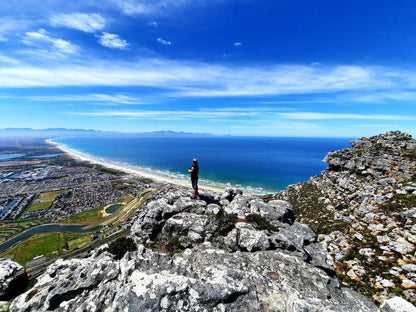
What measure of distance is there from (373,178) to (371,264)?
1724cm

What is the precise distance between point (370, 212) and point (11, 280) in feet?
87.5

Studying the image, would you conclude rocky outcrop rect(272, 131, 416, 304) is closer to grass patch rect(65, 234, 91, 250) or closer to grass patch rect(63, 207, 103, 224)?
grass patch rect(65, 234, 91, 250)

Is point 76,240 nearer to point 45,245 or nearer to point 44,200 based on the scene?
point 45,245

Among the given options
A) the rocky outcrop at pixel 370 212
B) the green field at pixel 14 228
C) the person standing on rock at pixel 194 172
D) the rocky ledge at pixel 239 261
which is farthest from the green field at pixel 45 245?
the rocky outcrop at pixel 370 212

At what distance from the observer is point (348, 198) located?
74.5 ft

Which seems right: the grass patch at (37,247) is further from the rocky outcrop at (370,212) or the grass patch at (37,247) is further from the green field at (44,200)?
the rocky outcrop at (370,212)

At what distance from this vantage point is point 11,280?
839cm

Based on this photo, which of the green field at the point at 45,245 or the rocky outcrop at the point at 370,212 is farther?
the green field at the point at 45,245

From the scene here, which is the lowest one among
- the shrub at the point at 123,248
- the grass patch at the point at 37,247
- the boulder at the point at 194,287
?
the grass patch at the point at 37,247

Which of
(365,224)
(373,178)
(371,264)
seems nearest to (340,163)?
(373,178)

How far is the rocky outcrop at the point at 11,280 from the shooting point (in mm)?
8117

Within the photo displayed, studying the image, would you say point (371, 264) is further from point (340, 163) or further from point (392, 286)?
point (340, 163)

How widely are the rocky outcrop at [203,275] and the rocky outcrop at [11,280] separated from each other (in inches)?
30.3

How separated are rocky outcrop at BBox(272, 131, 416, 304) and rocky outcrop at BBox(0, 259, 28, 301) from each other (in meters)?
17.9
